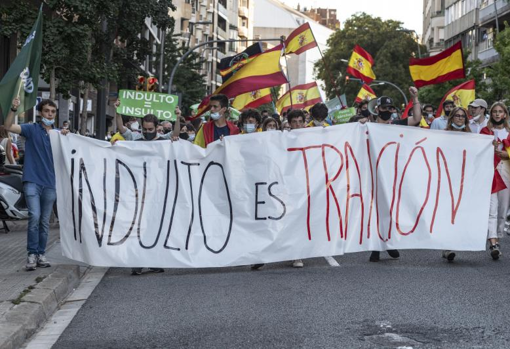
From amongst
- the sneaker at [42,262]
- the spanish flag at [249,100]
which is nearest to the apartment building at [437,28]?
the spanish flag at [249,100]

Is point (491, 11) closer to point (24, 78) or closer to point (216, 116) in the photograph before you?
point (216, 116)

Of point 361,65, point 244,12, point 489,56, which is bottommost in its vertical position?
point 361,65

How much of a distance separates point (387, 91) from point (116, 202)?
6525cm

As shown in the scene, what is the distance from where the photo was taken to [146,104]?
1362 cm

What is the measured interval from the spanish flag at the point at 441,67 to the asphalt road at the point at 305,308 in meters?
7.21

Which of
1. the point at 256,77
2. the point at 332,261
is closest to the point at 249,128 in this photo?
the point at 332,261

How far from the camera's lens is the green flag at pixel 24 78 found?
924 centimetres

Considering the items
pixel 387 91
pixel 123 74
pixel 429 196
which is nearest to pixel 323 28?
pixel 387 91

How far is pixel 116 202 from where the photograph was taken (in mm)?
10086

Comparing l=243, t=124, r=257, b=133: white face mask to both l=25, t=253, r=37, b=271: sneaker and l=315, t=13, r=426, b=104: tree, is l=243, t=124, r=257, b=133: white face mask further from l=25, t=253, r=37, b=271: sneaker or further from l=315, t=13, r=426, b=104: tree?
l=315, t=13, r=426, b=104: tree

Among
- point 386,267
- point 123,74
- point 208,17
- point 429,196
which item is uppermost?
point 208,17

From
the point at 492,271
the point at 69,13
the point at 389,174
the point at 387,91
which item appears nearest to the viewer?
the point at 492,271

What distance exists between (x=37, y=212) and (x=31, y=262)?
508mm

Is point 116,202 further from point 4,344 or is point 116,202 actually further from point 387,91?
point 387,91
